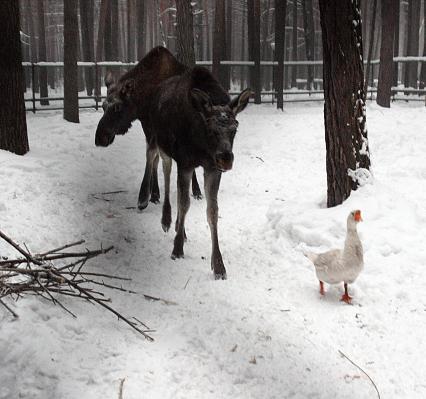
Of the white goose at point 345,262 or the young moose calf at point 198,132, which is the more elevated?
the young moose calf at point 198,132

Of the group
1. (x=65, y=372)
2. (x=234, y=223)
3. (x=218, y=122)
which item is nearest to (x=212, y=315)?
(x=65, y=372)

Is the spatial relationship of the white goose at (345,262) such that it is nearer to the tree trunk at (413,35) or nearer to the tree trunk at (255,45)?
the tree trunk at (255,45)

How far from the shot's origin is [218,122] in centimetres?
468

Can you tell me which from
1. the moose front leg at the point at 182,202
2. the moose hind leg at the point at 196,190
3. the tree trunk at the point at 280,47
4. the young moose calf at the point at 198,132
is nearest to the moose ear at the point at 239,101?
the young moose calf at the point at 198,132

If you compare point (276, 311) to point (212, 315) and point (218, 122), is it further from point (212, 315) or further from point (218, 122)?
point (218, 122)

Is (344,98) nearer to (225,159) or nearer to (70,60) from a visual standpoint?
(225,159)

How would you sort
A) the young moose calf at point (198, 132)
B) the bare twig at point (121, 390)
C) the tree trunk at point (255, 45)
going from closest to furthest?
1. the bare twig at point (121, 390)
2. the young moose calf at point (198, 132)
3. the tree trunk at point (255, 45)

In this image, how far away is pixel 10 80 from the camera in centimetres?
694

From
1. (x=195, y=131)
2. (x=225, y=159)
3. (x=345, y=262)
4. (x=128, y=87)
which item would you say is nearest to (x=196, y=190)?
(x=128, y=87)

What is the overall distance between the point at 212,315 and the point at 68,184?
10.9ft

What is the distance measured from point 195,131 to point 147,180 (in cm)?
220

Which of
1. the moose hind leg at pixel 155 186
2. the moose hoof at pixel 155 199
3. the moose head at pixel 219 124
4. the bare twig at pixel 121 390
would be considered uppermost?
the moose head at pixel 219 124

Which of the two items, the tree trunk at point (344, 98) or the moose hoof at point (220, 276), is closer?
the moose hoof at point (220, 276)

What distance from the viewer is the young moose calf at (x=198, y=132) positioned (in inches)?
185
